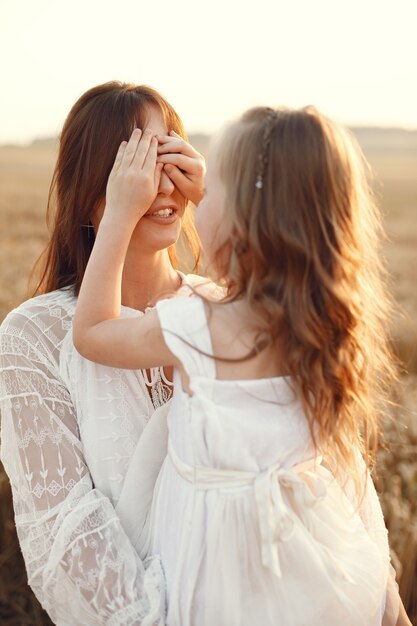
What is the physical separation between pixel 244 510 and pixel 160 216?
44.0 inches

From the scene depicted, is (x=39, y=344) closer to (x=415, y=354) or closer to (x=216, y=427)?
(x=216, y=427)

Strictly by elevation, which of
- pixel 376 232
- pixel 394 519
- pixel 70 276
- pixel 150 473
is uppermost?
pixel 376 232

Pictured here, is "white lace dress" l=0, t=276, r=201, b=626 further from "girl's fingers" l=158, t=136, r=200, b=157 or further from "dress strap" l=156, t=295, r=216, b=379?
"girl's fingers" l=158, t=136, r=200, b=157

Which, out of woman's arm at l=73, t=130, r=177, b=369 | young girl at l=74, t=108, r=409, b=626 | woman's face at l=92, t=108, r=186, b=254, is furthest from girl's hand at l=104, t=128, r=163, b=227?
young girl at l=74, t=108, r=409, b=626

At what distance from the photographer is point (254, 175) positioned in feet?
6.99

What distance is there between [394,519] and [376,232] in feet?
6.80

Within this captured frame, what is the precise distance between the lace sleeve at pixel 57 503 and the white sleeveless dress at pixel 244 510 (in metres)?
0.15

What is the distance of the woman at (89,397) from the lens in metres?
2.35

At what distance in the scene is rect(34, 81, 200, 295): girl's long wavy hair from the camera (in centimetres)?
274

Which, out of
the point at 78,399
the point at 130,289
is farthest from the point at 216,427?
the point at 130,289

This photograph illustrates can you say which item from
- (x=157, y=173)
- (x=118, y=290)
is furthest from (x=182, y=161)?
(x=118, y=290)

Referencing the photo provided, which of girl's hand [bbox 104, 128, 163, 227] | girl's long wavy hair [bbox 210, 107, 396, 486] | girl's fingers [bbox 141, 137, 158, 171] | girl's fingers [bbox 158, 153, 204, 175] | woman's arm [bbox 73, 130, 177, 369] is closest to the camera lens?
girl's long wavy hair [bbox 210, 107, 396, 486]

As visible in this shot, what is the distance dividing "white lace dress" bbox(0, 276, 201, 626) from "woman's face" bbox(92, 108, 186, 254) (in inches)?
15.6

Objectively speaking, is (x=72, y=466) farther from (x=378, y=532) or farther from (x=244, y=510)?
(x=378, y=532)
